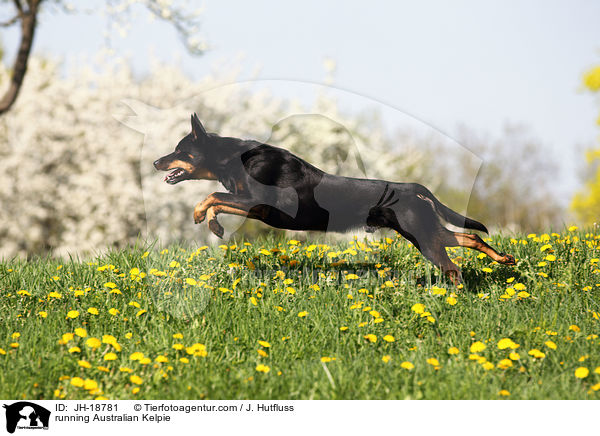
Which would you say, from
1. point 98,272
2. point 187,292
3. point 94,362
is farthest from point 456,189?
point 98,272

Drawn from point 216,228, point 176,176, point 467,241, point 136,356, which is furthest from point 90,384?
point 467,241

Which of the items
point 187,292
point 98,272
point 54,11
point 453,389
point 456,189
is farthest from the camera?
point 54,11

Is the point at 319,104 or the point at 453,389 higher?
the point at 319,104

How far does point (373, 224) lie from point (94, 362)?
7.99 ft

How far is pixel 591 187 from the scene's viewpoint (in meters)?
20.7

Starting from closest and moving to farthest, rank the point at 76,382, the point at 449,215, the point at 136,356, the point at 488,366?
the point at 76,382
the point at 488,366
the point at 136,356
the point at 449,215

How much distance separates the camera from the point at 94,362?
4.24 m

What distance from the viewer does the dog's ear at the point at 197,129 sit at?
413 centimetres

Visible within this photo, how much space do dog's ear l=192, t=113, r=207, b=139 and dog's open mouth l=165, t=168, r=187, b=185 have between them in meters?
0.28

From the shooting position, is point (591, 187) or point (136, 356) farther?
Result: point (591, 187)

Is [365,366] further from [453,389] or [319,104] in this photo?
[319,104]

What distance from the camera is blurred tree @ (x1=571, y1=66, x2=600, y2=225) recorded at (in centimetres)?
2027
